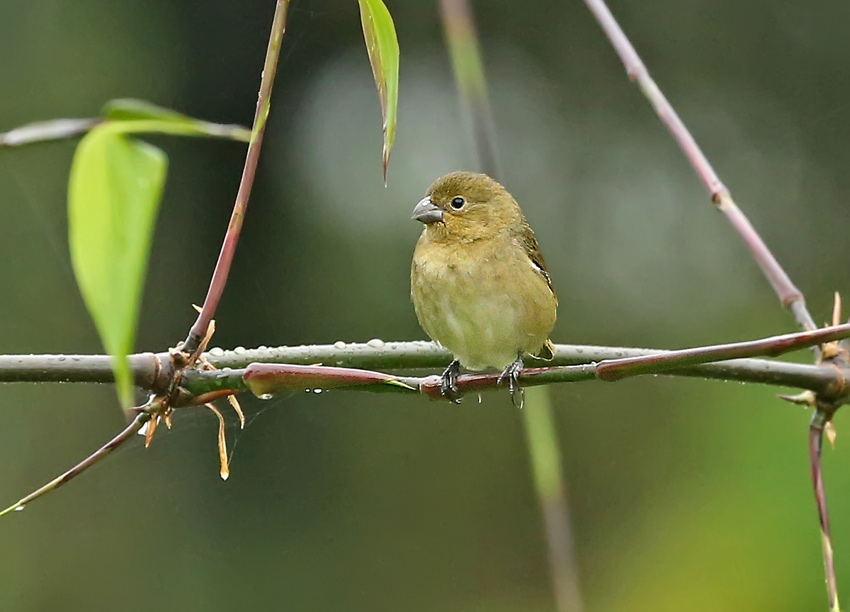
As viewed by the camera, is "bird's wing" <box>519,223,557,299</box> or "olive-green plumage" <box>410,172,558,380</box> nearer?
"olive-green plumage" <box>410,172,558,380</box>

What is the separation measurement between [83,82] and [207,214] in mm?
979

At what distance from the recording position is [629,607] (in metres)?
4.73

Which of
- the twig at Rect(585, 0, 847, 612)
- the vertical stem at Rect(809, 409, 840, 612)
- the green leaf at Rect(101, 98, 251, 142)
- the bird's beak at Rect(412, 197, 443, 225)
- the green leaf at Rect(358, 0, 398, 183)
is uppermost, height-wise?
the bird's beak at Rect(412, 197, 443, 225)

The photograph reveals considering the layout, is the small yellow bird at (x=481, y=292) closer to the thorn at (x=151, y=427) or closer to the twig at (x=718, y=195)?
the twig at (x=718, y=195)

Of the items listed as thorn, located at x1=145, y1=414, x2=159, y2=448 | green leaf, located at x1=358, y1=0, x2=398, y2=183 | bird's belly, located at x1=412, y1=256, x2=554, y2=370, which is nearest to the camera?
green leaf, located at x1=358, y1=0, x2=398, y2=183

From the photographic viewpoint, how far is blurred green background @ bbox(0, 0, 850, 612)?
5.77 meters

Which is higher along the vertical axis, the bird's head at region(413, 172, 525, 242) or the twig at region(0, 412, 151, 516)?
the bird's head at region(413, 172, 525, 242)

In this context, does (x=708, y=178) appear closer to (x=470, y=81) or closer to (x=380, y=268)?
(x=470, y=81)

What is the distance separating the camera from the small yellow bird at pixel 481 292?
106 inches

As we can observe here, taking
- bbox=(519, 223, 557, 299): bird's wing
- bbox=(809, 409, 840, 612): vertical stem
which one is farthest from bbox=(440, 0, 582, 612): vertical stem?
bbox=(519, 223, 557, 299): bird's wing

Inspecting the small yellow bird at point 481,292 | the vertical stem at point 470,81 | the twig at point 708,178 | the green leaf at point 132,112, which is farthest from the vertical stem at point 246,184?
the small yellow bird at point 481,292

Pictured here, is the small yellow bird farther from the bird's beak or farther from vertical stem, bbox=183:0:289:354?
vertical stem, bbox=183:0:289:354

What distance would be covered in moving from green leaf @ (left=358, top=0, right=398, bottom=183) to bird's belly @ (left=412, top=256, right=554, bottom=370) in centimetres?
178

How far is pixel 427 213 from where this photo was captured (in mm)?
3049
